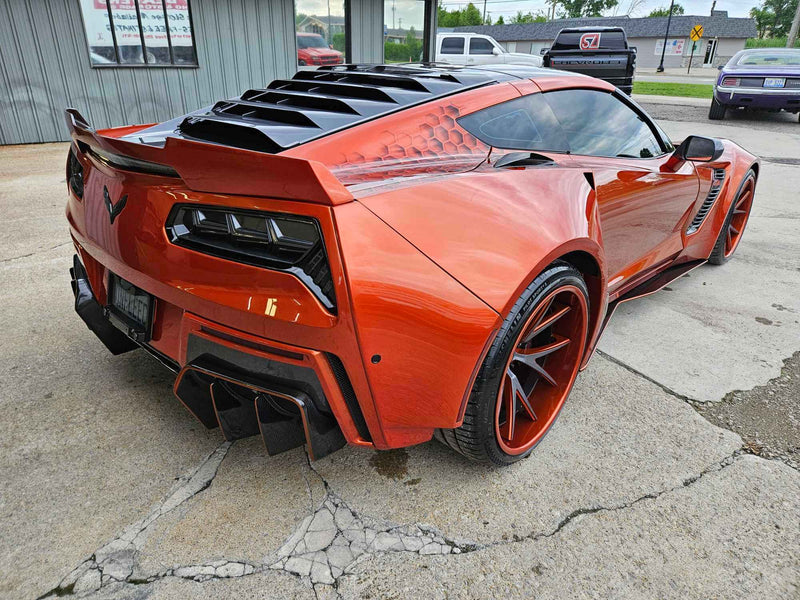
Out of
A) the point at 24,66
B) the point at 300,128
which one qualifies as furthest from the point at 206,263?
the point at 24,66

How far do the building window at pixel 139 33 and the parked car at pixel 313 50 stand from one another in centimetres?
216

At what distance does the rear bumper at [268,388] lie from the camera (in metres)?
1.53

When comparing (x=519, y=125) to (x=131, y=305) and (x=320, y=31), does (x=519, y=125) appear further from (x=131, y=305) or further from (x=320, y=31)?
(x=320, y=31)

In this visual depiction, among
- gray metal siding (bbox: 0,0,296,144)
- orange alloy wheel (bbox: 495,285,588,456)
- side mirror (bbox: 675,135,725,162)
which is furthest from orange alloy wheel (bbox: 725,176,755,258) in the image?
gray metal siding (bbox: 0,0,296,144)

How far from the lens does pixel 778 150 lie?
9492 mm

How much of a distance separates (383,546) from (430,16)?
44.7 ft

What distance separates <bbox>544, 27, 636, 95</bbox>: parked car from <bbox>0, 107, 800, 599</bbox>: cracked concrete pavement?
11.8 meters

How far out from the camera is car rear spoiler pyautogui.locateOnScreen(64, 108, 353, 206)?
4.59ft

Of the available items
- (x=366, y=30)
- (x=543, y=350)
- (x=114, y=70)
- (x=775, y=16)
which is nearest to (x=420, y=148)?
(x=543, y=350)

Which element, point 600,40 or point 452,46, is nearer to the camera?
point 600,40

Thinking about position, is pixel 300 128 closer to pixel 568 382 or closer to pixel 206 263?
pixel 206 263

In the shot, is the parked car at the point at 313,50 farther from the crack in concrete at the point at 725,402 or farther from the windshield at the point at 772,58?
the crack in concrete at the point at 725,402

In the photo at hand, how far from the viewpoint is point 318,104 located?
7.30 feet

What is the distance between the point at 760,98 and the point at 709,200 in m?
10.4
